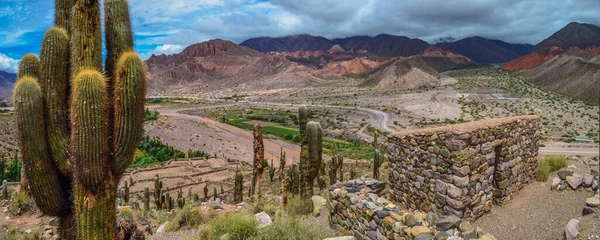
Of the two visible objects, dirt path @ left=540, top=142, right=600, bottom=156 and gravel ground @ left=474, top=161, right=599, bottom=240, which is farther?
dirt path @ left=540, top=142, right=600, bottom=156

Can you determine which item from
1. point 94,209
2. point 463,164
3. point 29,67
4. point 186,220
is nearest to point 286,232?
point 94,209

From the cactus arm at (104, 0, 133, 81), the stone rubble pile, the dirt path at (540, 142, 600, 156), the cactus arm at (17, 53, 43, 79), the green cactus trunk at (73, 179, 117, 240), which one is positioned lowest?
the dirt path at (540, 142, 600, 156)

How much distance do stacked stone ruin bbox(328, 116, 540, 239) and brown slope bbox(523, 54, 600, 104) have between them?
62.4 m

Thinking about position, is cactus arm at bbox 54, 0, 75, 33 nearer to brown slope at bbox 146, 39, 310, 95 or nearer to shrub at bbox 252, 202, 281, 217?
shrub at bbox 252, 202, 281, 217

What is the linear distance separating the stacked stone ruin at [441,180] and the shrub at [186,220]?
4.24 m

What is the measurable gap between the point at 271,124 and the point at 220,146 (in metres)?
17.1

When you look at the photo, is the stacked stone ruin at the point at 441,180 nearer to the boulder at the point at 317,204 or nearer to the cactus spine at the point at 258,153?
the boulder at the point at 317,204

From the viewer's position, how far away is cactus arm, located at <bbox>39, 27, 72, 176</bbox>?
5781 millimetres

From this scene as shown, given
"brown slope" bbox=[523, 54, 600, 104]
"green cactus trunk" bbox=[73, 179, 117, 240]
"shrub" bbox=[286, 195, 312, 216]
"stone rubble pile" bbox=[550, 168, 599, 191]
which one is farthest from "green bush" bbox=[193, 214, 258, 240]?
"brown slope" bbox=[523, 54, 600, 104]

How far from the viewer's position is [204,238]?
7531mm

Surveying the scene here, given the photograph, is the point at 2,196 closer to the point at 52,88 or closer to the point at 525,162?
the point at 52,88

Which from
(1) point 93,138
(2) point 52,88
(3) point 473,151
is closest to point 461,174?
(3) point 473,151

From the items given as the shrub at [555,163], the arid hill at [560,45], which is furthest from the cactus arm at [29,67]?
the arid hill at [560,45]

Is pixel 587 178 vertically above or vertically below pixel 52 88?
below
